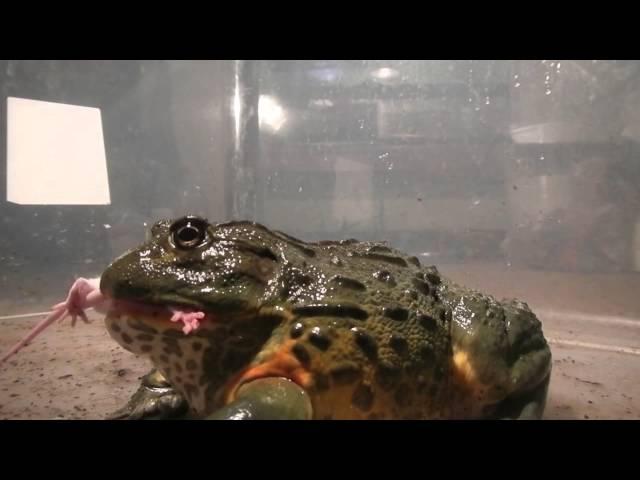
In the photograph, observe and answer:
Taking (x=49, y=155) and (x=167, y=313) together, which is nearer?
(x=167, y=313)

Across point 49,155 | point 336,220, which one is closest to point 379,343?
point 49,155

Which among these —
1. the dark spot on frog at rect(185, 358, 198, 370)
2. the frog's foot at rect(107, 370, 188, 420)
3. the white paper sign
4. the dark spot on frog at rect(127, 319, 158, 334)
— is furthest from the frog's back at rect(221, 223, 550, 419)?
the white paper sign

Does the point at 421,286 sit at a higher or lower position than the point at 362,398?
higher

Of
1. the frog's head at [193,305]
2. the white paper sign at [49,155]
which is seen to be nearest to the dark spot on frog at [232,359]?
the frog's head at [193,305]

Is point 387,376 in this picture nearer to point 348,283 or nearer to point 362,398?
point 362,398

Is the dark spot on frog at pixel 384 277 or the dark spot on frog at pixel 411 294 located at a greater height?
the dark spot on frog at pixel 384 277

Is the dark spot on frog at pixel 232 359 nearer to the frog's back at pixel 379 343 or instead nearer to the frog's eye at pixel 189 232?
the frog's back at pixel 379 343

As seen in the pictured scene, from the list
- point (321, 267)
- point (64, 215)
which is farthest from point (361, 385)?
point (64, 215)
